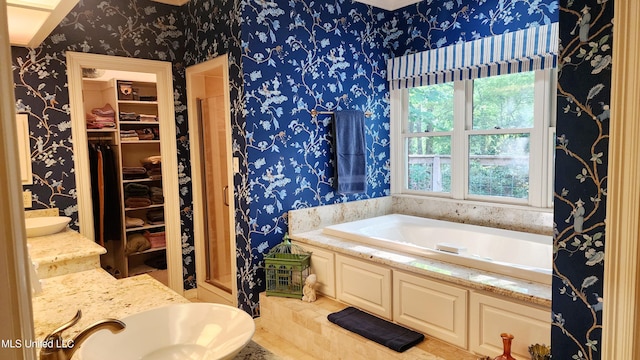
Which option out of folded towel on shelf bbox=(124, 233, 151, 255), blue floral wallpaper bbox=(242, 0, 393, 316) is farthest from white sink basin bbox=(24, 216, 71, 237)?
folded towel on shelf bbox=(124, 233, 151, 255)

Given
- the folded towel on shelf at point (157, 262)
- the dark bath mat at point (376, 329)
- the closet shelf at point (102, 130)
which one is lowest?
the folded towel on shelf at point (157, 262)

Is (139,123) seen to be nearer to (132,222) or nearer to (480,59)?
(132,222)

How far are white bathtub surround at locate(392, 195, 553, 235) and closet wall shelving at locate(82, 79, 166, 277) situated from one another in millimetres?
2862

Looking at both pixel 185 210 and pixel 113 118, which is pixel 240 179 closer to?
pixel 185 210

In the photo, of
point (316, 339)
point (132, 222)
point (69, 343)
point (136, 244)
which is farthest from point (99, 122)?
point (69, 343)

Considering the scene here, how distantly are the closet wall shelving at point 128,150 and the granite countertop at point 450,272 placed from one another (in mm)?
2456

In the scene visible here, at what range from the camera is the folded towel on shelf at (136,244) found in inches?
184

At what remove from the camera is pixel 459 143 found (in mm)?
3875

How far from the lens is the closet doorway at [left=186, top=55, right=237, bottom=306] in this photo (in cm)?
388

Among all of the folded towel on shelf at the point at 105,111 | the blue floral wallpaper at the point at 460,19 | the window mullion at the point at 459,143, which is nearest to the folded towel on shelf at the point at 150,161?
the folded towel on shelf at the point at 105,111

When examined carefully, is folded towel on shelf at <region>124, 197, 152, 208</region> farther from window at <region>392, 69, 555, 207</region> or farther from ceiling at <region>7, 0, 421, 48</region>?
window at <region>392, 69, 555, 207</region>

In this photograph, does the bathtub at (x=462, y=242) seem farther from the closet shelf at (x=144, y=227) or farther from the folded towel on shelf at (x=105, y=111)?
the folded towel on shelf at (x=105, y=111)

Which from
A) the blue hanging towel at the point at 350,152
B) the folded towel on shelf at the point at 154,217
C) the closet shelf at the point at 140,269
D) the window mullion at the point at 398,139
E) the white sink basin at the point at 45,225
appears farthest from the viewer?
the folded towel on shelf at the point at 154,217

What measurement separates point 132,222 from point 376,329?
130 inches
